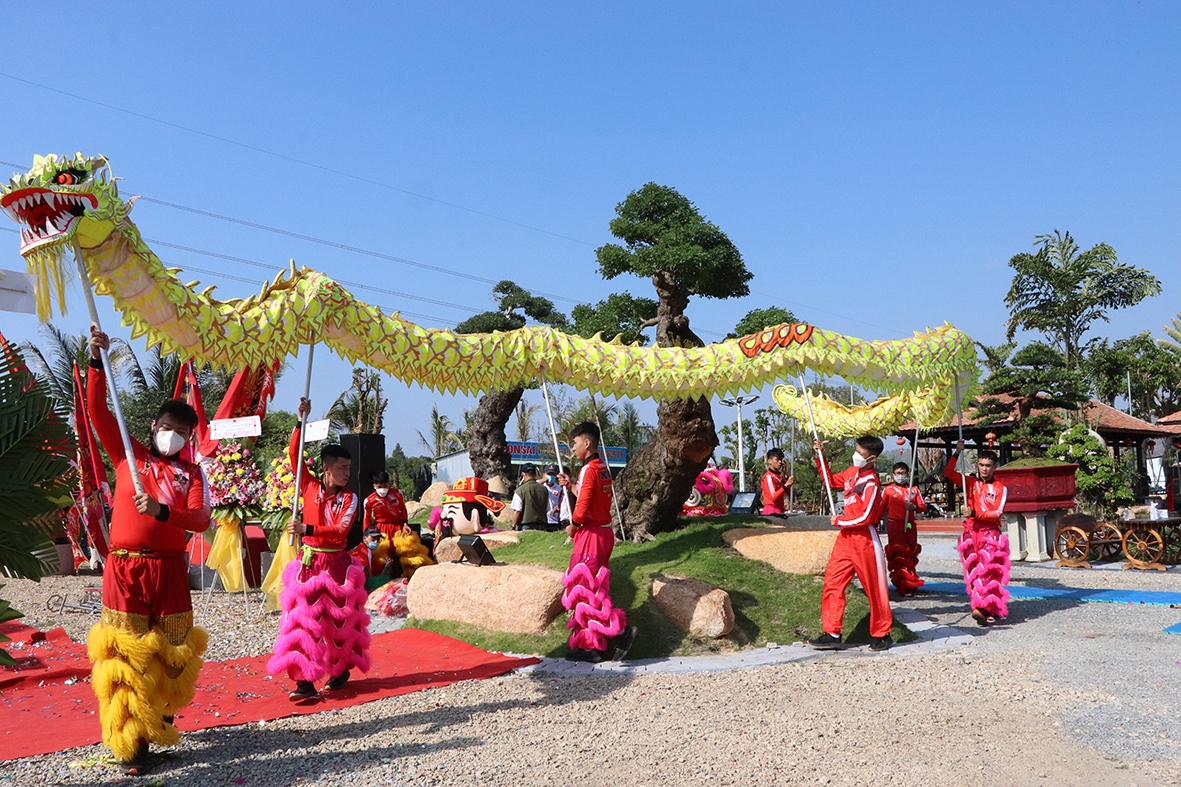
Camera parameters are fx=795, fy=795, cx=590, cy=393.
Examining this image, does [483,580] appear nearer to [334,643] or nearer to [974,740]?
[334,643]

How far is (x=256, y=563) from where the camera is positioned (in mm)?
10219

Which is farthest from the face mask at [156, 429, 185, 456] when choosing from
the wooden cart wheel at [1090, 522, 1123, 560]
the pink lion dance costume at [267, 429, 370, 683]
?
the wooden cart wheel at [1090, 522, 1123, 560]

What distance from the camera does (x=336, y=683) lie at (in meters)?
5.25

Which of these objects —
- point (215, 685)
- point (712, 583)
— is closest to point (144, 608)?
point (215, 685)

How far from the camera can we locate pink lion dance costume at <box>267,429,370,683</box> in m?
5.03

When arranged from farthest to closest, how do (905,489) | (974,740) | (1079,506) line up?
(1079,506) < (905,489) < (974,740)

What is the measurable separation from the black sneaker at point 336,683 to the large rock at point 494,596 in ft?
5.58

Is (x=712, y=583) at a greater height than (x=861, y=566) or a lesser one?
lesser

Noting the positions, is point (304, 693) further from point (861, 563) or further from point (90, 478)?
point (90, 478)

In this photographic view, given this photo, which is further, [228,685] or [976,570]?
[976,570]

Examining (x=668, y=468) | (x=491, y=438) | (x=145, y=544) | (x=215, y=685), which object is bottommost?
(x=215, y=685)

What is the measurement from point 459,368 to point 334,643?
2561 mm

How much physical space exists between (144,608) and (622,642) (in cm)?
340

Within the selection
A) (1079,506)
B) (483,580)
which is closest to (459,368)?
(483,580)
